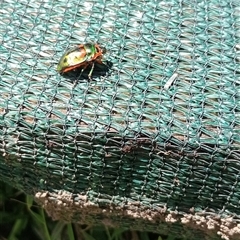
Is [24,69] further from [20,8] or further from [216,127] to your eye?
[216,127]

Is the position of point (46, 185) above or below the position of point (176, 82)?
below

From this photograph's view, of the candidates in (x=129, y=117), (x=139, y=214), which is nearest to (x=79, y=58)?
(x=129, y=117)

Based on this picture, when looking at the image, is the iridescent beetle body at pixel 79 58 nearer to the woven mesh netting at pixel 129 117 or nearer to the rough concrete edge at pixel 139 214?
the woven mesh netting at pixel 129 117

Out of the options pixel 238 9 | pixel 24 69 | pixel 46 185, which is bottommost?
pixel 46 185

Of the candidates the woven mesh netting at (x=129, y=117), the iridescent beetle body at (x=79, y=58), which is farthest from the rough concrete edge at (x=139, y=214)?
the iridescent beetle body at (x=79, y=58)

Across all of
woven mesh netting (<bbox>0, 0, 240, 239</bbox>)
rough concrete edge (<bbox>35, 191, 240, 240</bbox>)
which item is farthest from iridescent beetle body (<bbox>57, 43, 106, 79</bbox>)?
rough concrete edge (<bbox>35, 191, 240, 240</bbox>)

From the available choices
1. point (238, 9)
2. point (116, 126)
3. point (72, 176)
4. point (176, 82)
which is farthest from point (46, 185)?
point (238, 9)
